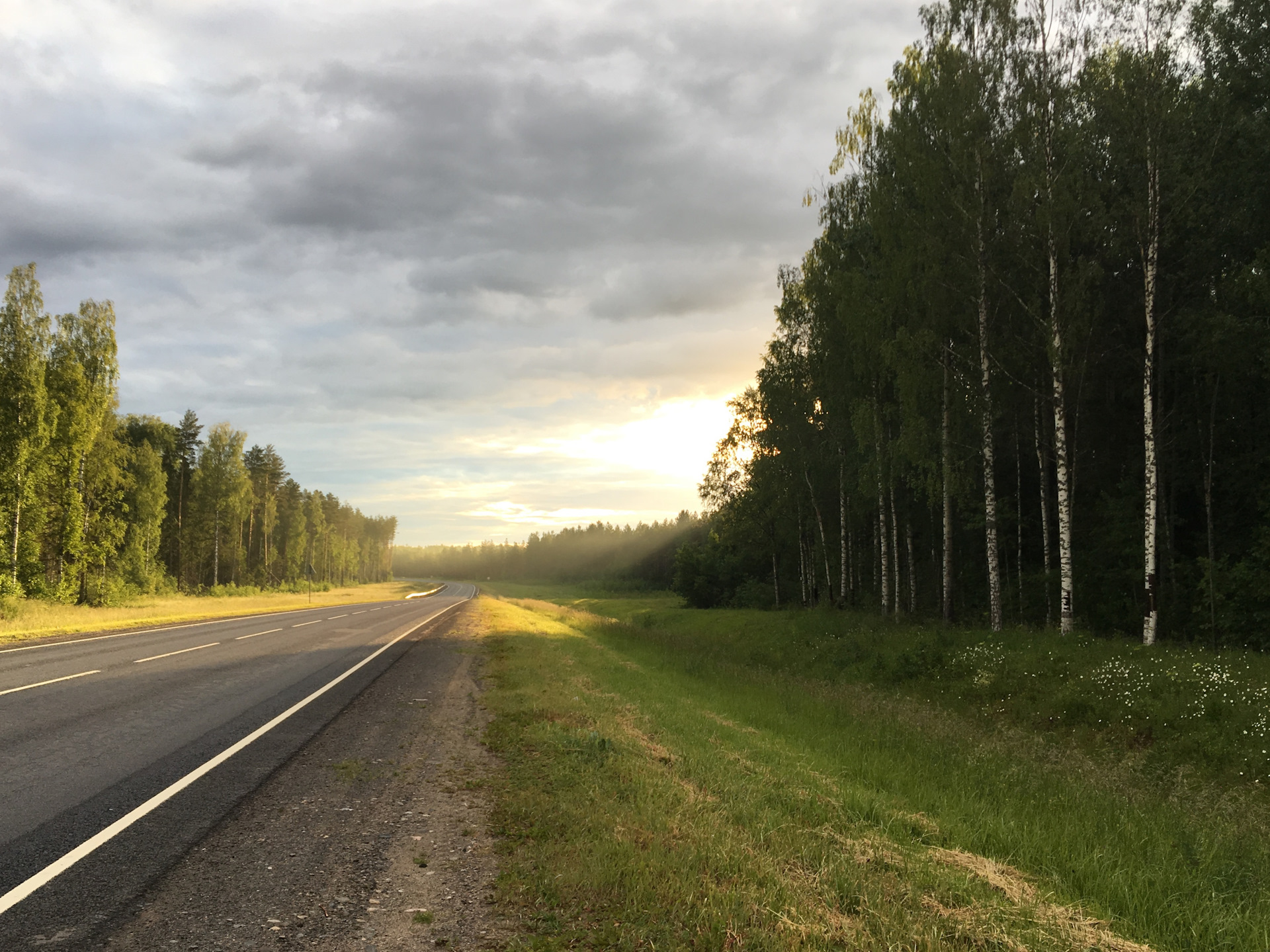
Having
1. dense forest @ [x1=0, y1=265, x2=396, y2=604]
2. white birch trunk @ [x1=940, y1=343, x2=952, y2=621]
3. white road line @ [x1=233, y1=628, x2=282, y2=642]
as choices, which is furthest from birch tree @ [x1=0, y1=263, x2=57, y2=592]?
white birch trunk @ [x1=940, y1=343, x2=952, y2=621]

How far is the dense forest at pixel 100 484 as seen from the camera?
101 feet

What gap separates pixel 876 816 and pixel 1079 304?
1596 centimetres

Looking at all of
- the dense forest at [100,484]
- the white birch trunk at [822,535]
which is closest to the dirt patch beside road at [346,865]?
the white birch trunk at [822,535]

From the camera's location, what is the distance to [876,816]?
642cm

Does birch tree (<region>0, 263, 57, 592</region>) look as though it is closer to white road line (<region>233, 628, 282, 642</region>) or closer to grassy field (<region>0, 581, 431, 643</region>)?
grassy field (<region>0, 581, 431, 643</region>)

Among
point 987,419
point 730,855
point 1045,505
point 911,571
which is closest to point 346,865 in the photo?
point 730,855

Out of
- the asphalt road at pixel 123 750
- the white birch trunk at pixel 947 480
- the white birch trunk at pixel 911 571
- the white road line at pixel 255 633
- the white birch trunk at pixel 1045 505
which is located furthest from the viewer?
the white birch trunk at pixel 911 571

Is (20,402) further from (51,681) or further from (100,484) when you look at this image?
(51,681)

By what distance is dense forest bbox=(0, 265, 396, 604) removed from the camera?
101ft

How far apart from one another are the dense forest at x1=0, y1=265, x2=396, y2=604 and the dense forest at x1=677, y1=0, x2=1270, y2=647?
115ft

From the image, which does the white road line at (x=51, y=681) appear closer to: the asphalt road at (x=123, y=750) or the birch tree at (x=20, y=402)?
the asphalt road at (x=123, y=750)

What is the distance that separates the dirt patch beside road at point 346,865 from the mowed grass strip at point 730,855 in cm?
38

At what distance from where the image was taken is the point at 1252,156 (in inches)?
703

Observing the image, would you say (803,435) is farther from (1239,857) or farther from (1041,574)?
(1239,857)
